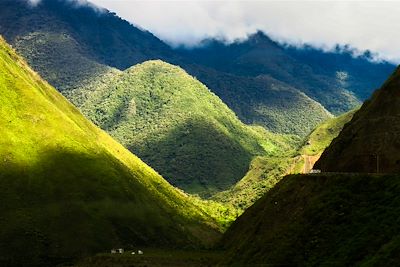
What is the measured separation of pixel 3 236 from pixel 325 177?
406 feet

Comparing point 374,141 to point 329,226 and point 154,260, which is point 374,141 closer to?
point 329,226

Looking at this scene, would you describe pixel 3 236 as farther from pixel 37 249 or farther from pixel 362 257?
pixel 362 257

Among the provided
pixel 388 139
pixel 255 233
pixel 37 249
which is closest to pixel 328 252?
pixel 255 233

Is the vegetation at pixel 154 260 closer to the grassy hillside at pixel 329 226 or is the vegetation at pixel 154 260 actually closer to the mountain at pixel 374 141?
the mountain at pixel 374 141

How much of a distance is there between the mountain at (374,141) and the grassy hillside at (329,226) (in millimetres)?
17447

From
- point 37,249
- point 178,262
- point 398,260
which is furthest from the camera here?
point 37,249

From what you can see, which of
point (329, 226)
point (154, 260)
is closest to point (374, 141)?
point (329, 226)

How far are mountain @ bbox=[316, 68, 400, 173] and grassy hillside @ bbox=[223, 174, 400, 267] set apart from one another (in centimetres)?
1745

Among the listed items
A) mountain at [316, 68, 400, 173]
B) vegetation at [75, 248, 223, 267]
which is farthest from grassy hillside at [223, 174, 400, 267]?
vegetation at [75, 248, 223, 267]

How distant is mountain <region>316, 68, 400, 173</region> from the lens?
4737 inches

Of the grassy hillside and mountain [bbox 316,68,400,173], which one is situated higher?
mountain [bbox 316,68,400,173]

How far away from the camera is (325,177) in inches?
4092

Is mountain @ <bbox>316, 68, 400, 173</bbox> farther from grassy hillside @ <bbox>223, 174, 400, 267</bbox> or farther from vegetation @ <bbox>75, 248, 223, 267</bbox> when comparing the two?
vegetation @ <bbox>75, 248, 223, 267</bbox>

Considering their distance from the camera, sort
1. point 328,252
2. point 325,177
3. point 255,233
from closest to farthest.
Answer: point 328,252 < point 325,177 < point 255,233
